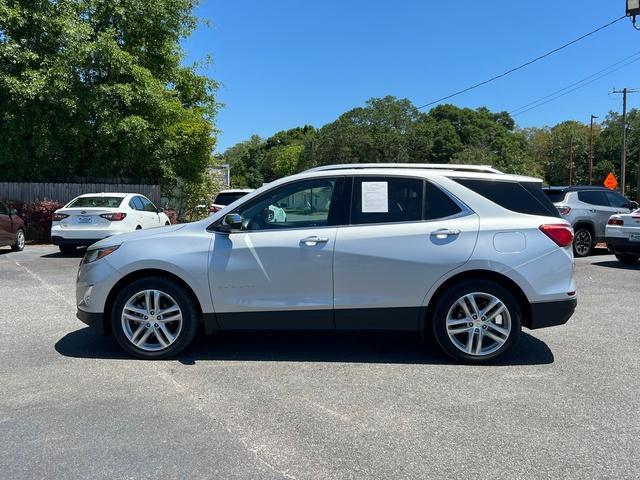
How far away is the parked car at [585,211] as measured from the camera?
13.1m

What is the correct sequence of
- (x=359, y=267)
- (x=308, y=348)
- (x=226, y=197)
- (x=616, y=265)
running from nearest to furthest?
(x=359, y=267)
(x=308, y=348)
(x=616, y=265)
(x=226, y=197)

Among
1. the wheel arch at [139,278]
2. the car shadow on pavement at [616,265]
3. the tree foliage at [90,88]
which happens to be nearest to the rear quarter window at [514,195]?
the wheel arch at [139,278]

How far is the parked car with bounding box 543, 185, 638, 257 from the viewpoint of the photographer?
515 inches

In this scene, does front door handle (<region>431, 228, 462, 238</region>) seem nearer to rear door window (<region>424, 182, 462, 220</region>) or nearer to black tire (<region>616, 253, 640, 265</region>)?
rear door window (<region>424, 182, 462, 220</region>)

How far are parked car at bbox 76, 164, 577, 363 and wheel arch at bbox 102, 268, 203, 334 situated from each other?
0.03ft

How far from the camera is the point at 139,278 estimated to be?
5.02 metres

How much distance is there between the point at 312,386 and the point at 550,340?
2.85 m

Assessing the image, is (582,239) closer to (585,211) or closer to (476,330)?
(585,211)

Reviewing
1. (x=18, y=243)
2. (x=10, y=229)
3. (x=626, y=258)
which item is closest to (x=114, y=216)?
(x=10, y=229)

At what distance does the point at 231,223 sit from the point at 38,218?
1402 cm

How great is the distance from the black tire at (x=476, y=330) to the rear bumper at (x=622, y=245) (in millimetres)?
7600

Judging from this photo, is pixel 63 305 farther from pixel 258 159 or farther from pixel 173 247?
pixel 258 159

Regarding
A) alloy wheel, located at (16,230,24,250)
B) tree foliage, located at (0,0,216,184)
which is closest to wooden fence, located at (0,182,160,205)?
tree foliage, located at (0,0,216,184)

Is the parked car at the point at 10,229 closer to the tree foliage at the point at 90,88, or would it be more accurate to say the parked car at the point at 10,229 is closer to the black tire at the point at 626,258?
the tree foliage at the point at 90,88
